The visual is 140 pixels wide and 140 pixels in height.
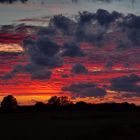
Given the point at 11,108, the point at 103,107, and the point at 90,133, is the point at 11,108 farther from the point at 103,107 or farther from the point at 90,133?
the point at 90,133

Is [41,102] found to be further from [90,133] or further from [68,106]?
[90,133]

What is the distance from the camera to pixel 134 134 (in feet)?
154

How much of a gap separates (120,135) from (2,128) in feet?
36.6

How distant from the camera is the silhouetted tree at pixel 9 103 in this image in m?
108

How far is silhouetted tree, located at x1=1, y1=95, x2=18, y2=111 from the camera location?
4261 inches

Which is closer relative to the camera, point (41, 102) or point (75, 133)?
point (75, 133)

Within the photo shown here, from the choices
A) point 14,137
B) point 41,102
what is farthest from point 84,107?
point 14,137

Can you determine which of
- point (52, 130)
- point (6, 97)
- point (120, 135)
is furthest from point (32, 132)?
point (6, 97)

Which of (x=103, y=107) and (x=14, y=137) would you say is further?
(x=103, y=107)

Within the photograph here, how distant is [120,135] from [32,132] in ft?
27.3

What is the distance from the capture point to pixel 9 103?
111 meters

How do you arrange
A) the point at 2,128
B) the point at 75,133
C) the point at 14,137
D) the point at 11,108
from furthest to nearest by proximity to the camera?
the point at 11,108 → the point at 2,128 → the point at 75,133 → the point at 14,137

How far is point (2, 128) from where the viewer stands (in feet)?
153

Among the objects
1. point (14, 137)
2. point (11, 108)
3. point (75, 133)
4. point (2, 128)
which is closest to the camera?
point (14, 137)
